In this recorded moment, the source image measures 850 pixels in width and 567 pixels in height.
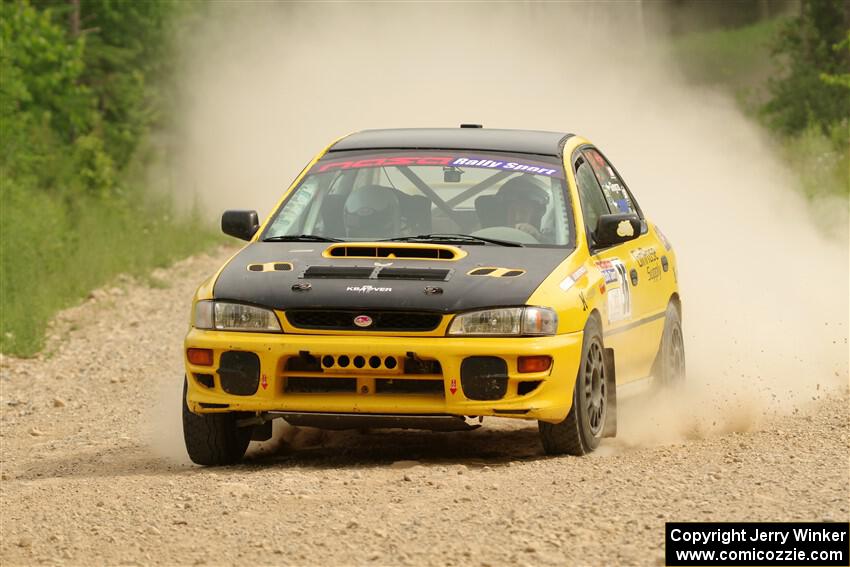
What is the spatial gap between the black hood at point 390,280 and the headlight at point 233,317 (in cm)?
4

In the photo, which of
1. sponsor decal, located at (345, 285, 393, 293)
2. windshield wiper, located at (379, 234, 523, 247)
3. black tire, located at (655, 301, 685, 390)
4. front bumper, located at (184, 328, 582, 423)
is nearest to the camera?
front bumper, located at (184, 328, 582, 423)

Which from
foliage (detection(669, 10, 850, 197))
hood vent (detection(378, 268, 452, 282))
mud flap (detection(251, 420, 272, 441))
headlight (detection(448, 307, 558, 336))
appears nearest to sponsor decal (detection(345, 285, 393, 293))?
hood vent (detection(378, 268, 452, 282))

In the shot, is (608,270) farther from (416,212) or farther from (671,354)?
(671,354)

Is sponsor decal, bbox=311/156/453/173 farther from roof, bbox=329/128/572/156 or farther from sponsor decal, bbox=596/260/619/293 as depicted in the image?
sponsor decal, bbox=596/260/619/293

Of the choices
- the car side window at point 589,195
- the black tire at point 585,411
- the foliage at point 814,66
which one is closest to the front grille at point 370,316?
the black tire at point 585,411

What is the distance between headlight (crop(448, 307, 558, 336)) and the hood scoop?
26cm

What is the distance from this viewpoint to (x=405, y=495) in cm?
766

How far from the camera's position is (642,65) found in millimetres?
44844

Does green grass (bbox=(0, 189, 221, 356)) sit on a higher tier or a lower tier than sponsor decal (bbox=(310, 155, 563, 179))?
lower

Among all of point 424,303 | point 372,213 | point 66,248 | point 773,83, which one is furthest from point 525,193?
point 773,83

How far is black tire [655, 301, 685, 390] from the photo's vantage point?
34.8 ft

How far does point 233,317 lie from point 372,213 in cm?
124

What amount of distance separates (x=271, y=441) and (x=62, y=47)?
678 inches

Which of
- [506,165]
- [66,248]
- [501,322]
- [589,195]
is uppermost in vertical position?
[506,165]
